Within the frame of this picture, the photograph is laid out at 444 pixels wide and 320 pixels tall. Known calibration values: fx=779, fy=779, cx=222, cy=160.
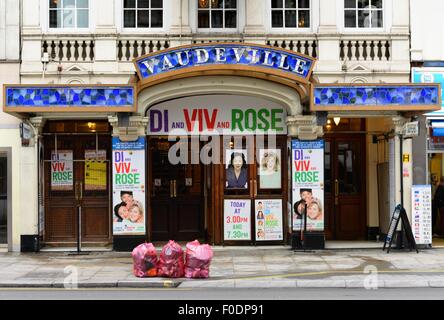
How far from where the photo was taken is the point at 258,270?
15.5m

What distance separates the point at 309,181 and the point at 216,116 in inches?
109

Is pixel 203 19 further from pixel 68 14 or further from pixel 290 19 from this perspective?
pixel 68 14

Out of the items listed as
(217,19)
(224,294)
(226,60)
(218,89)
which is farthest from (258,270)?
(217,19)

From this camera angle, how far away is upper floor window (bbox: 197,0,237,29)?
62.8 ft

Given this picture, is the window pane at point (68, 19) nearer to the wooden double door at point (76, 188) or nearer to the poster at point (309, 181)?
the wooden double door at point (76, 188)

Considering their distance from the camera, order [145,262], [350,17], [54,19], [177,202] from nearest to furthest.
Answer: [145,262], [54,19], [350,17], [177,202]

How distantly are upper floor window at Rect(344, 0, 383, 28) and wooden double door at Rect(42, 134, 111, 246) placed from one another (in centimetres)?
675

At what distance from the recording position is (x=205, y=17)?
19172 millimetres

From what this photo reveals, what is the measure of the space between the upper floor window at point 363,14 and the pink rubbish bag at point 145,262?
8165 millimetres

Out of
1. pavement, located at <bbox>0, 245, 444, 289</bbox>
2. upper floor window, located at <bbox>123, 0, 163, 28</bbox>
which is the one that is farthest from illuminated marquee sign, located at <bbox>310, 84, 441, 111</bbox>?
upper floor window, located at <bbox>123, 0, 163, 28</bbox>

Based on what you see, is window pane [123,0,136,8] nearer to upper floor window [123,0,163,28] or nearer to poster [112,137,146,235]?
upper floor window [123,0,163,28]

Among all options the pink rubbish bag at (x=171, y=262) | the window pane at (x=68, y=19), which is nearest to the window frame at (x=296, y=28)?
the window pane at (x=68, y=19)

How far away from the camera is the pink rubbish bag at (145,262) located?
47.8 feet

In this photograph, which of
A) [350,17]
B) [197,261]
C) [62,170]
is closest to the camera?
[197,261]
